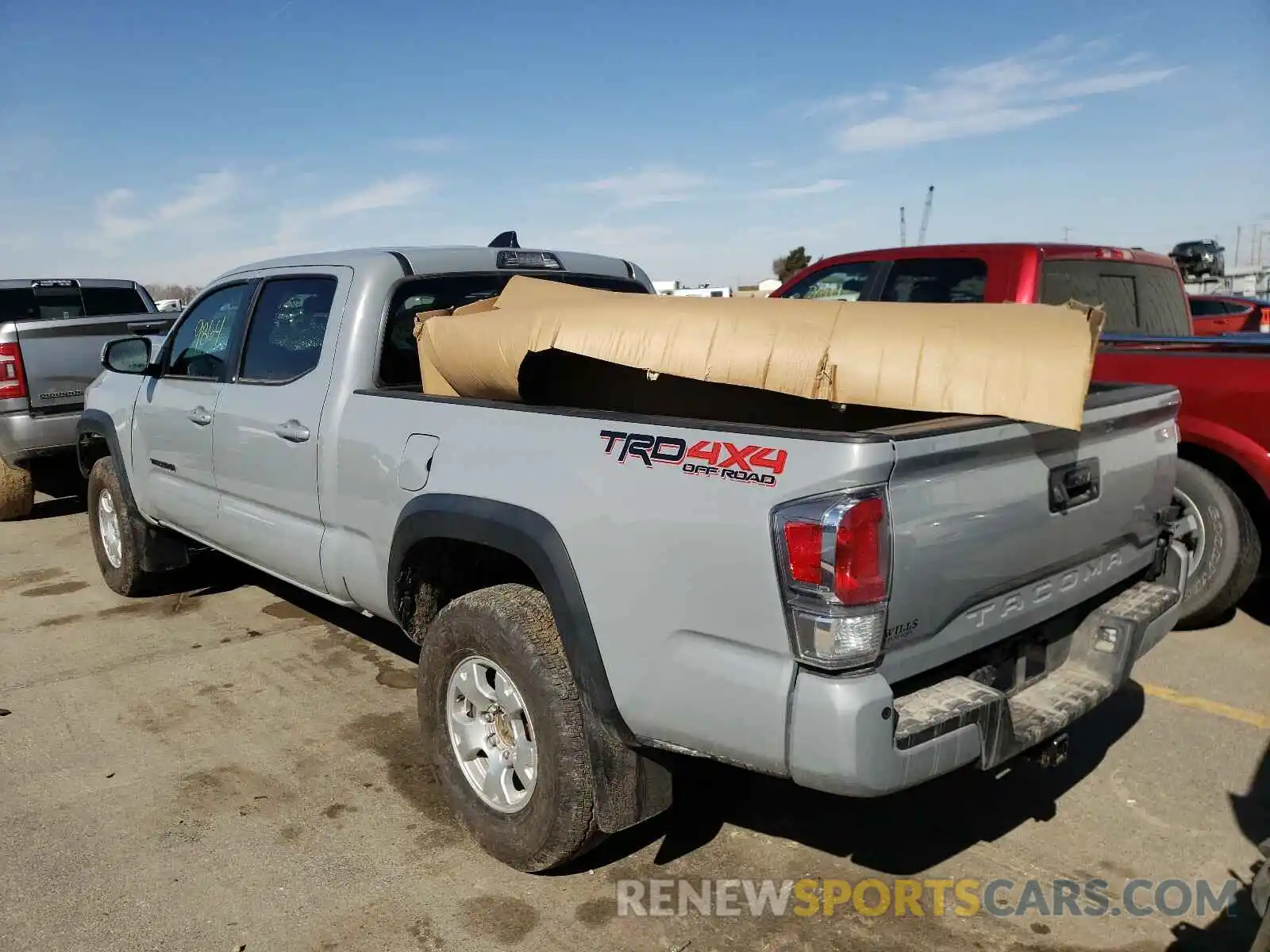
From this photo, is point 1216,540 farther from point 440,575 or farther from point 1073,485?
point 440,575

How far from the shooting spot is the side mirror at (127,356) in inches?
207

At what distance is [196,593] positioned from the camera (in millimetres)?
6160

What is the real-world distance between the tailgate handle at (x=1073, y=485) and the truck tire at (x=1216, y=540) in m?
2.32

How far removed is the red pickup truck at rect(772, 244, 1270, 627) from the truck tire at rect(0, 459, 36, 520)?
6.91m

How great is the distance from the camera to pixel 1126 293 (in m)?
5.88

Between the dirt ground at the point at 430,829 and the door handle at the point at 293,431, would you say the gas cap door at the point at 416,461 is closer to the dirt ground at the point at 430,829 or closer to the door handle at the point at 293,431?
the door handle at the point at 293,431

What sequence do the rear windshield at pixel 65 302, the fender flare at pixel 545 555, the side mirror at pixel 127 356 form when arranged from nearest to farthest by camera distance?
the fender flare at pixel 545 555 → the side mirror at pixel 127 356 → the rear windshield at pixel 65 302

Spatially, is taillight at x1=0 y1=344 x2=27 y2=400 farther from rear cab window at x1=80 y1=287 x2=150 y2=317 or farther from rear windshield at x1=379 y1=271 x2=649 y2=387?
rear windshield at x1=379 y1=271 x2=649 y2=387

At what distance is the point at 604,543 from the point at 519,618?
48cm

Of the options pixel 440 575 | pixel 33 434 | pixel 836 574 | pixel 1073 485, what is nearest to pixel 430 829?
pixel 440 575

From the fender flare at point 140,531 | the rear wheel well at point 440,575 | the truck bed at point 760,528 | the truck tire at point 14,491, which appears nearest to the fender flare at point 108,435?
the fender flare at point 140,531

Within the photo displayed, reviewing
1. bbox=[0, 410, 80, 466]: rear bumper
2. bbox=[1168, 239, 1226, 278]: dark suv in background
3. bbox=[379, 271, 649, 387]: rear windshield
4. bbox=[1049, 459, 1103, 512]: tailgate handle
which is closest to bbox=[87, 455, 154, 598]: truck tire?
bbox=[0, 410, 80, 466]: rear bumper

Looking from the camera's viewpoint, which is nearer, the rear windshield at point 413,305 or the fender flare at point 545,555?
the fender flare at point 545,555
